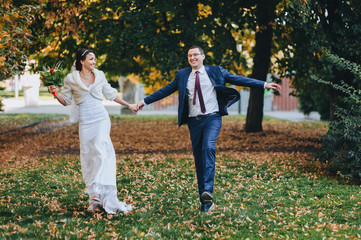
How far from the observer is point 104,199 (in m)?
5.48

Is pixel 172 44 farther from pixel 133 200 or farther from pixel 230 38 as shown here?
pixel 133 200

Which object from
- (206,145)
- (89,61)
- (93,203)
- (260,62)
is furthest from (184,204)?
(260,62)

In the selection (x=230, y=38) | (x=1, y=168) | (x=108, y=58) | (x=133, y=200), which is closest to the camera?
(x=133, y=200)

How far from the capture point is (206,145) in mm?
5508

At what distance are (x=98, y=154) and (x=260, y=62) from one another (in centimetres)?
996

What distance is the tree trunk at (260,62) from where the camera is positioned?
12926 millimetres

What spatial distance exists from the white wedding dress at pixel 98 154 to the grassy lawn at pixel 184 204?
221 mm

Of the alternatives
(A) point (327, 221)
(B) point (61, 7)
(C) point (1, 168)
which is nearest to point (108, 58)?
(B) point (61, 7)

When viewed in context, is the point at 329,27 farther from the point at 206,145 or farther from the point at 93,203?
the point at 93,203

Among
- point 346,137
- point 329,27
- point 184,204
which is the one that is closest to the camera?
point 184,204

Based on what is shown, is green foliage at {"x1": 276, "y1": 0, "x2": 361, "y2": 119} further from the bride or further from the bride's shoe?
the bride's shoe

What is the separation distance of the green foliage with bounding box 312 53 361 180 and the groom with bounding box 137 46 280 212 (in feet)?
7.34

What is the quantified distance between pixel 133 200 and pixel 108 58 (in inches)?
397

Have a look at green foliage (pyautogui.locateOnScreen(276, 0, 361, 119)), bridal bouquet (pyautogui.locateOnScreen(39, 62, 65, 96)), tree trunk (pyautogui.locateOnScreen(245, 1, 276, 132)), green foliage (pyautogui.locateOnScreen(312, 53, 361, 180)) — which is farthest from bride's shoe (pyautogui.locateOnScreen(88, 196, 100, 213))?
tree trunk (pyautogui.locateOnScreen(245, 1, 276, 132))
